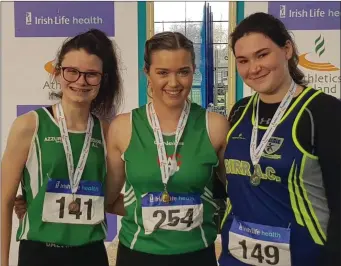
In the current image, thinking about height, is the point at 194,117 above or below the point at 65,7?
below

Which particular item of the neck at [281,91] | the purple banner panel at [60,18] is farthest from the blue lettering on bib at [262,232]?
the purple banner panel at [60,18]

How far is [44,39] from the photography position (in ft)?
9.95

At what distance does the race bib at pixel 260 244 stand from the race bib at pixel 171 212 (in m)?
0.16

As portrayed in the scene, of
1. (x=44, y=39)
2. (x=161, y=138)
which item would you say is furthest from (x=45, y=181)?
(x=44, y=39)

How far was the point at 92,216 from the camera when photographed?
170 centimetres

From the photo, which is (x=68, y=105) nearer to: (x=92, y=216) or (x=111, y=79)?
(x=111, y=79)

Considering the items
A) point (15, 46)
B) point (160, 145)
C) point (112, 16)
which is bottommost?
point (160, 145)

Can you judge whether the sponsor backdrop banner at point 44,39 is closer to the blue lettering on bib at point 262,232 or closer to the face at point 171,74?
the face at point 171,74

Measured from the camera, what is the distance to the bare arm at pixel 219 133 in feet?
5.44

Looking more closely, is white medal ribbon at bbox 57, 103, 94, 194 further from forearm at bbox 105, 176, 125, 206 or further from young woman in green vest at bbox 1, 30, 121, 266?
forearm at bbox 105, 176, 125, 206

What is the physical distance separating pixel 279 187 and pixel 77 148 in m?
0.78

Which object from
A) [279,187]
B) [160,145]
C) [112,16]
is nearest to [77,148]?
[160,145]

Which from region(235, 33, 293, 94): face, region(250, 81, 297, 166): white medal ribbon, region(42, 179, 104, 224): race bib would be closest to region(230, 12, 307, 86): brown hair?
region(235, 33, 293, 94): face

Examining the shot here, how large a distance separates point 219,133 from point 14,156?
771 mm
